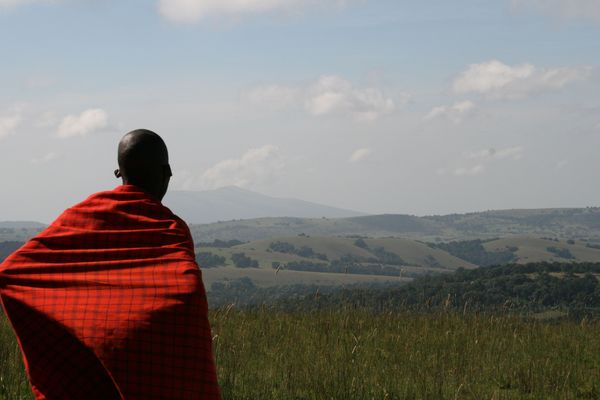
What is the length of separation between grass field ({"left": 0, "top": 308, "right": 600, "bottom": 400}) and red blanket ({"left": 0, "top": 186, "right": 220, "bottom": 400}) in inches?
109

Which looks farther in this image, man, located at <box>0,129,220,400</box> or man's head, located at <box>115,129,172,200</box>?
man's head, located at <box>115,129,172,200</box>

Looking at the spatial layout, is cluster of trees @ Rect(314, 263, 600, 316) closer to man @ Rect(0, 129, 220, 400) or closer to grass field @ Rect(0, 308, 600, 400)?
Result: grass field @ Rect(0, 308, 600, 400)

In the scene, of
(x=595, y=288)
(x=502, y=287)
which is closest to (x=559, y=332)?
(x=502, y=287)

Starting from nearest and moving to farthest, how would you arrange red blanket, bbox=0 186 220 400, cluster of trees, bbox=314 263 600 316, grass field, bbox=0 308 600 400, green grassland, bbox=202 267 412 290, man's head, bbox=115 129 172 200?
red blanket, bbox=0 186 220 400 < man's head, bbox=115 129 172 200 < grass field, bbox=0 308 600 400 < cluster of trees, bbox=314 263 600 316 < green grassland, bbox=202 267 412 290

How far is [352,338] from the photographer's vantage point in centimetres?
1032

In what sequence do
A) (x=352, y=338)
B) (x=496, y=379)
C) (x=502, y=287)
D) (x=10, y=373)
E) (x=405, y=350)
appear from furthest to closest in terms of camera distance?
(x=502, y=287)
(x=352, y=338)
(x=405, y=350)
(x=496, y=379)
(x=10, y=373)

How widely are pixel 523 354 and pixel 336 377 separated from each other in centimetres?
362

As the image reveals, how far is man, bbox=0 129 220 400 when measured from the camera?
12.3 feet

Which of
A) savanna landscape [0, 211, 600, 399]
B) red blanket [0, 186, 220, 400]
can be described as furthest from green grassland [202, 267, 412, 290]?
red blanket [0, 186, 220, 400]

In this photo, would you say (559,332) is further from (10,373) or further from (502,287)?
(502,287)

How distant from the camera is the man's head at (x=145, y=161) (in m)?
4.12

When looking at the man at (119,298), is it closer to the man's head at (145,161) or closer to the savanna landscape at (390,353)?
the man's head at (145,161)

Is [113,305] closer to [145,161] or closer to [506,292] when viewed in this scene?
[145,161]

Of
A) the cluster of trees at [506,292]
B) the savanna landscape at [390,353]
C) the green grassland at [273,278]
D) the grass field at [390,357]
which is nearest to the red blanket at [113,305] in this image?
the grass field at [390,357]
